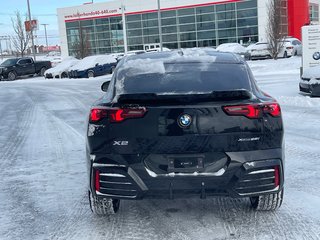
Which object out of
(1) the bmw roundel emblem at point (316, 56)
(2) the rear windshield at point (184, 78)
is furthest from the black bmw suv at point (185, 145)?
(1) the bmw roundel emblem at point (316, 56)

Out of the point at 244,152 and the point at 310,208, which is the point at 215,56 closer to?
the point at 244,152

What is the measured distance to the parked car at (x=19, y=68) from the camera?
33.1m

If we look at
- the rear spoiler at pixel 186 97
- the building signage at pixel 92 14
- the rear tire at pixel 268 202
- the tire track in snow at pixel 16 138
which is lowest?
the tire track in snow at pixel 16 138

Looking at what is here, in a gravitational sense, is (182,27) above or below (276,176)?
above

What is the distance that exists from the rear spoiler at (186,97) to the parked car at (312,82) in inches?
364

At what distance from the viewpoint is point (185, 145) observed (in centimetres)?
381

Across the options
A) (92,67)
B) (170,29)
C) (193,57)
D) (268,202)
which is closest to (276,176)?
(268,202)

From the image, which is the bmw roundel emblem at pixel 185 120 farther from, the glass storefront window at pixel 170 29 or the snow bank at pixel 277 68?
the glass storefront window at pixel 170 29

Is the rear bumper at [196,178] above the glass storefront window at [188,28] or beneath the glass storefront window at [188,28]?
beneath

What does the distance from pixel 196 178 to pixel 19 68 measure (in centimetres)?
3220

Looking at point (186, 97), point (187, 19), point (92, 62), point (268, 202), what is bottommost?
point (268, 202)

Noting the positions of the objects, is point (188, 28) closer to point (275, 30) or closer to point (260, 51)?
point (260, 51)

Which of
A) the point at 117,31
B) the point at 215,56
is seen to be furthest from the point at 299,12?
the point at 215,56

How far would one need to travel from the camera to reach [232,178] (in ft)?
12.7
